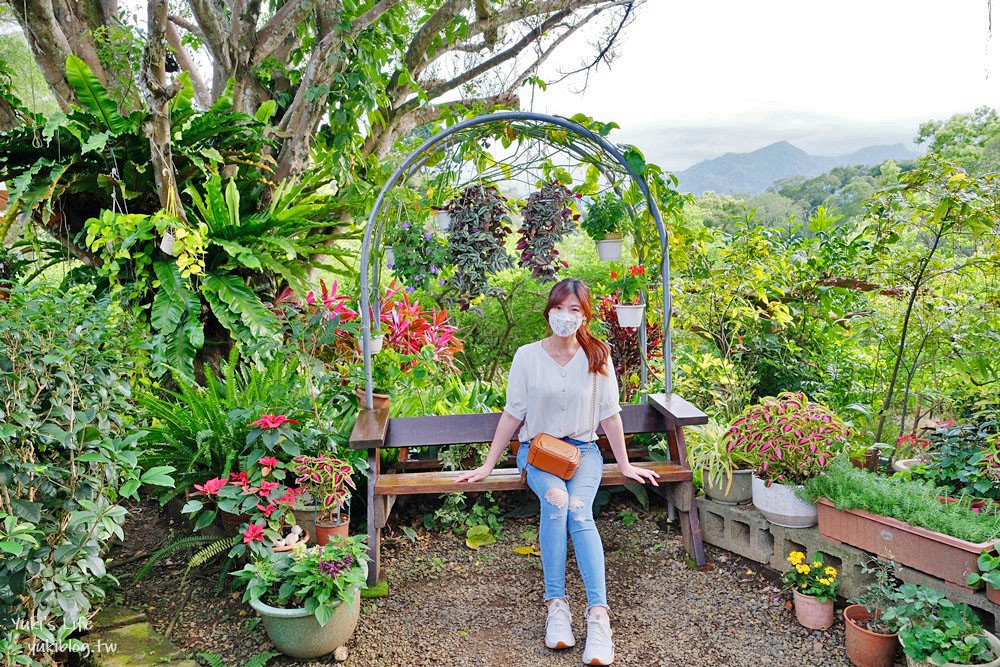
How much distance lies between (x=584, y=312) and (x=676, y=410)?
750mm

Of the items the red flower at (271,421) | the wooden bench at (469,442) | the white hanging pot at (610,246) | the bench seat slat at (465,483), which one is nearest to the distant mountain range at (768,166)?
the white hanging pot at (610,246)

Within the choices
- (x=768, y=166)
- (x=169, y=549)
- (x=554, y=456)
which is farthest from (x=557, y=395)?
(x=768, y=166)

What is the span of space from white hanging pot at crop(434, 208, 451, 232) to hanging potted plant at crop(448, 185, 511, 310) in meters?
0.03

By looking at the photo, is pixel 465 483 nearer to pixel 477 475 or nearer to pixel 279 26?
pixel 477 475

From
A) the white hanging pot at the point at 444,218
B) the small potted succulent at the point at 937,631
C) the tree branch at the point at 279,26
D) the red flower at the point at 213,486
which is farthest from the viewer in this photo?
the tree branch at the point at 279,26

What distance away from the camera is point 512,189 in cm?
380

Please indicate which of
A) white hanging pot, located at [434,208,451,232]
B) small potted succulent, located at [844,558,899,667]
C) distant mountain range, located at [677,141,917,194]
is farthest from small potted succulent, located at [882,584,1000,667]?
distant mountain range, located at [677,141,917,194]

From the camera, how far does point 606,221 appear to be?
11.6ft

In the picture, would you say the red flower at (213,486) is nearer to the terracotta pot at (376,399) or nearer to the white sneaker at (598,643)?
the terracotta pot at (376,399)

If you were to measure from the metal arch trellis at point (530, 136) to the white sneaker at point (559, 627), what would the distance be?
124 centimetres

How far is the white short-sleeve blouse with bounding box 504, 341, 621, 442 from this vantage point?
9.50ft

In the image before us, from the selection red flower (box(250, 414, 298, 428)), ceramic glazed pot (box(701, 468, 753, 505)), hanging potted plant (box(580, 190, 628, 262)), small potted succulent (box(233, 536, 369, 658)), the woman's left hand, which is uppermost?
hanging potted plant (box(580, 190, 628, 262))

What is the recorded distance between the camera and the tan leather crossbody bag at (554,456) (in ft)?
9.13

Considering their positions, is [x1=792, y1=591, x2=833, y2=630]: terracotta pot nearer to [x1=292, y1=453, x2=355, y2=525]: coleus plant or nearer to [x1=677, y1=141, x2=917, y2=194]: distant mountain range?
[x1=292, y1=453, x2=355, y2=525]: coleus plant
